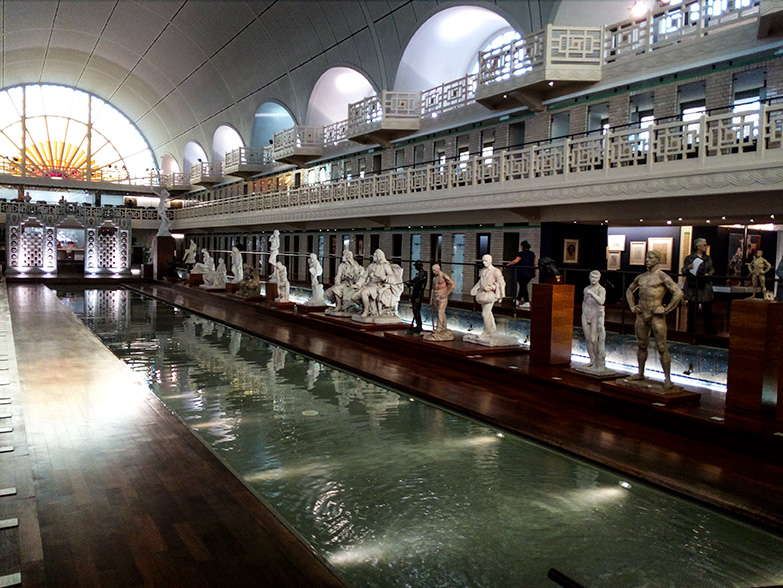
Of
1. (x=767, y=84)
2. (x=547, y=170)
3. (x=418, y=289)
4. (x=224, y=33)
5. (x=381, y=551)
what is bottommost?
(x=381, y=551)

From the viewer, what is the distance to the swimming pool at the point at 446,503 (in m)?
4.44

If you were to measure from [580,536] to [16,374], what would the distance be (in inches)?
301

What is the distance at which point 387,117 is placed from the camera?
24.4m

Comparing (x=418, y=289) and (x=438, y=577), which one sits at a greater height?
(x=418, y=289)

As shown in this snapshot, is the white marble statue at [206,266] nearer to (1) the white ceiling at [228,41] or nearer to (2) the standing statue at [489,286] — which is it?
(1) the white ceiling at [228,41]

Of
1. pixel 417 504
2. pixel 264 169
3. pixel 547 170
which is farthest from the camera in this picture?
pixel 264 169

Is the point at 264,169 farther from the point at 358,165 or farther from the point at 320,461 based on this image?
the point at 320,461

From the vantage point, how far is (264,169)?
39.2 metres

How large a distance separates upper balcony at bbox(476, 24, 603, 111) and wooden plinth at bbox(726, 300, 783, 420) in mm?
11020

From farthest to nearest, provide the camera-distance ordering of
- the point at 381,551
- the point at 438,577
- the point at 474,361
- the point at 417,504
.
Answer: the point at 474,361 < the point at 417,504 < the point at 381,551 < the point at 438,577

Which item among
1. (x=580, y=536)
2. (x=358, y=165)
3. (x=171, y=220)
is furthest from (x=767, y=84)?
(x=171, y=220)

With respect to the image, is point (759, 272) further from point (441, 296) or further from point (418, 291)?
point (418, 291)

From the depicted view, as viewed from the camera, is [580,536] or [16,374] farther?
[16,374]

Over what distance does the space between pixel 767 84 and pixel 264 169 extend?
3023 cm
